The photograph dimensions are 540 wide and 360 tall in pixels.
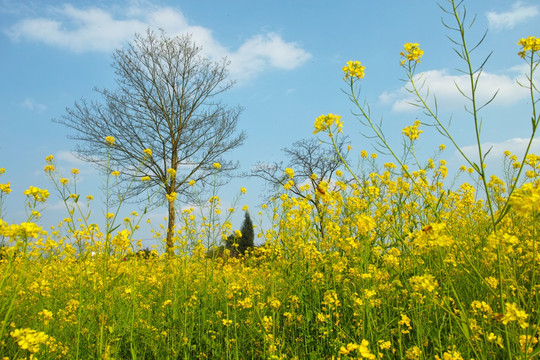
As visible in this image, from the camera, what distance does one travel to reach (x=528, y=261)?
2986mm

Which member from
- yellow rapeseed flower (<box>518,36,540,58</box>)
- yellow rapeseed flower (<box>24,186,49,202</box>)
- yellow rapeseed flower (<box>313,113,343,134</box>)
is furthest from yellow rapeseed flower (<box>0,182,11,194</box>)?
yellow rapeseed flower (<box>518,36,540,58</box>)

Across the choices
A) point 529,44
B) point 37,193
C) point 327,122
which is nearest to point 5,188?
point 37,193

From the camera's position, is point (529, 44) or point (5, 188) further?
point (5, 188)

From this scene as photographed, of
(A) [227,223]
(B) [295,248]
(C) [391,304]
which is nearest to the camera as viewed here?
(C) [391,304]

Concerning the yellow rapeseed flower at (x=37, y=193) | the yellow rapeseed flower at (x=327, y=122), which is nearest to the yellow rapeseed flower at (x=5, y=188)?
the yellow rapeseed flower at (x=37, y=193)

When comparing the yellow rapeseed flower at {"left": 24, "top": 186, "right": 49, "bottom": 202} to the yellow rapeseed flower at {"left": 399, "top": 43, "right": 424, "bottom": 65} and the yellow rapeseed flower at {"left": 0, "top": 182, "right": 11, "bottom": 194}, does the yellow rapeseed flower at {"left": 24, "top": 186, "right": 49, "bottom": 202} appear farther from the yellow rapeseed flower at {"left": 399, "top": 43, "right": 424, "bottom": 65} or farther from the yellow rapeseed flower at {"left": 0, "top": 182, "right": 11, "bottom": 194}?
the yellow rapeseed flower at {"left": 399, "top": 43, "right": 424, "bottom": 65}

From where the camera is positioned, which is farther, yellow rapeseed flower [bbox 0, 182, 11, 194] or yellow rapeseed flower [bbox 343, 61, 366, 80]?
yellow rapeseed flower [bbox 0, 182, 11, 194]

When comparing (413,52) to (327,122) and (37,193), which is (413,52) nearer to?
(327,122)

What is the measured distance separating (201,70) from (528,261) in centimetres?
1288

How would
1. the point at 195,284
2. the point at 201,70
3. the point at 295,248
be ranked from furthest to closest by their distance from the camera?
1. the point at 201,70
2. the point at 195,284
3. the point at 295,248

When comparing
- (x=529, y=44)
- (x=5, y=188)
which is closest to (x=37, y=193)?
(x=5, y=188)

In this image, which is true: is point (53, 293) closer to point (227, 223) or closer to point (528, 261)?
point (227, 223)

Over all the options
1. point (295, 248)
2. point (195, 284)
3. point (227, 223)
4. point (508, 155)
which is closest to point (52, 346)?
point (195, 284)

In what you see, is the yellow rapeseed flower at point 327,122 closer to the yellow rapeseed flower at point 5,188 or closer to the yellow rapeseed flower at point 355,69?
the yellow rapeseed flower at point 355,69
